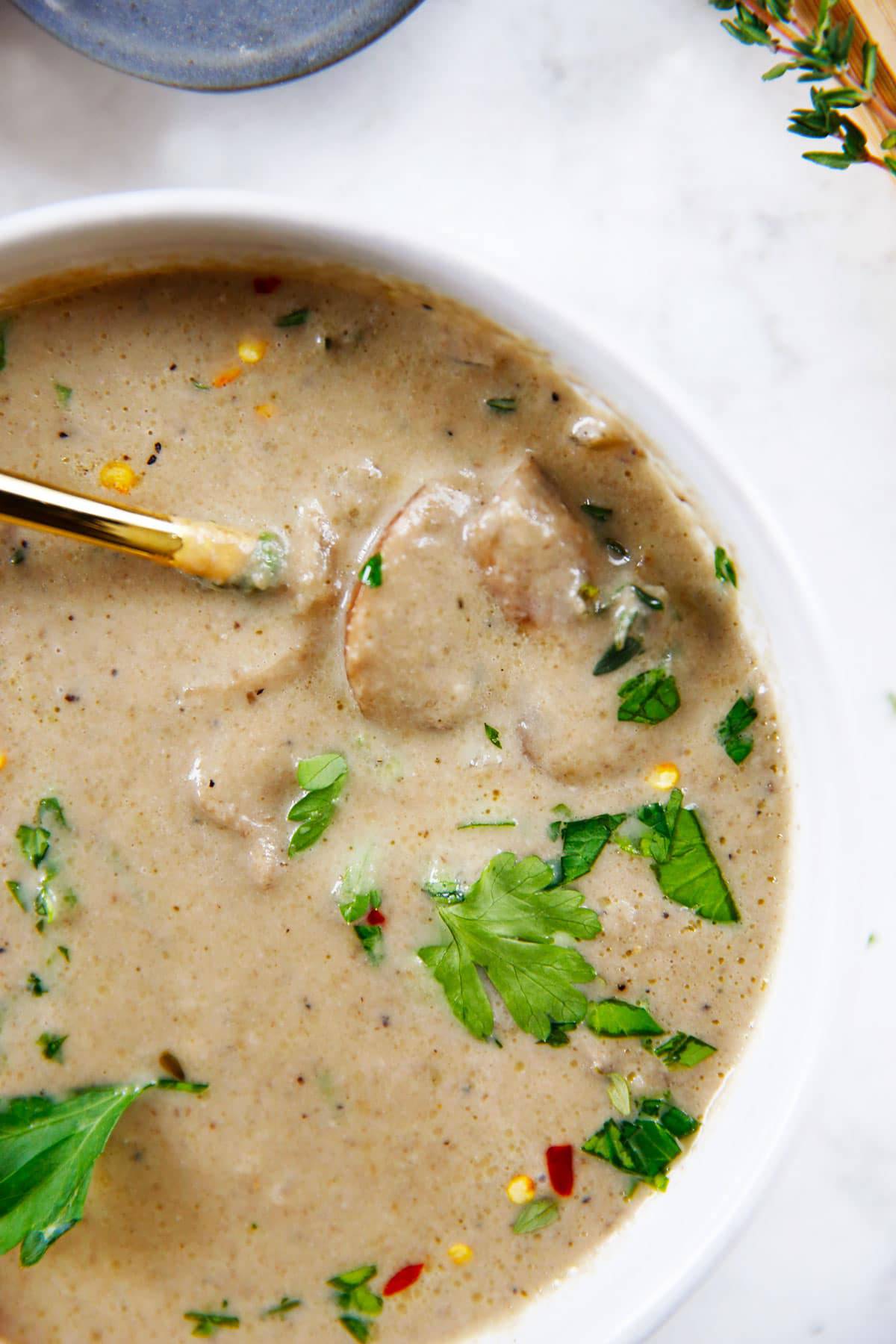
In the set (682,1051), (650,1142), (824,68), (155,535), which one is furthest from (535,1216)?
(824,68)

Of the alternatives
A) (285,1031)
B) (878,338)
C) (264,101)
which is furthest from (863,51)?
(285,1031)

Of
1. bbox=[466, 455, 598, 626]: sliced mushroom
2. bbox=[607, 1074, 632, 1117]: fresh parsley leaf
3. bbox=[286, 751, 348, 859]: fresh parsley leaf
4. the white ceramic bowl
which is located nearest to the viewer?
the white ceramic bowl

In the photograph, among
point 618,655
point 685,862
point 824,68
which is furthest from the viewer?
point 685,862

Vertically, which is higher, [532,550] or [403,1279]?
[532,550]

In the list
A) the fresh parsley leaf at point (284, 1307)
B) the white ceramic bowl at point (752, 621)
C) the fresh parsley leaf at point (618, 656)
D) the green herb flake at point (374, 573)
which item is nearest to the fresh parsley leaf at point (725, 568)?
the white ceramic bowl at point (752, 621)

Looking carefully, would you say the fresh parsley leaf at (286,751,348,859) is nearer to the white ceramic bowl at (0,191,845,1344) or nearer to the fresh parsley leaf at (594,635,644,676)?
the fresh parsley leaf at (594,635,644,676)

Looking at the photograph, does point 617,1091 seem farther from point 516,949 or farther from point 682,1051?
point 516,949

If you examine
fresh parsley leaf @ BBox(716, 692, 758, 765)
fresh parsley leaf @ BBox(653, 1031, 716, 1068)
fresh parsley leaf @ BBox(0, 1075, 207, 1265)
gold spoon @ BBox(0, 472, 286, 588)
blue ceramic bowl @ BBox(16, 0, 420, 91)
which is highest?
blue ceramic bowl @ BBox(16, 0, 420, 91)

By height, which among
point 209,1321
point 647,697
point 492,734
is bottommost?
point 209,1321

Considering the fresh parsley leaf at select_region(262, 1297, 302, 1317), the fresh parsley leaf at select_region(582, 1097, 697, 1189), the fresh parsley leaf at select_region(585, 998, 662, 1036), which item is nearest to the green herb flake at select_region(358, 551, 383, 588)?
the fresh parsley leaf at select_region(585, 998, 662, 1036)
